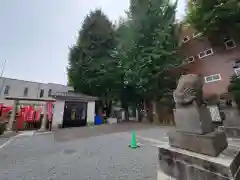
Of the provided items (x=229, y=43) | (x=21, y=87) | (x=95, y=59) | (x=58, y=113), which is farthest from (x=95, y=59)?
(x=21, y=87)

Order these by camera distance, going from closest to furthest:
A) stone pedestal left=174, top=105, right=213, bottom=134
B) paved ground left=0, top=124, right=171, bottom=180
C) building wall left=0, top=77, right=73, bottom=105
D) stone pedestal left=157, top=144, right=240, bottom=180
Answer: stone pedestal left=157, top=144, right=240, bottom=180, stone pedestal left=174, top=105, right=213, bottom=134, paved ground left=0, top=124, right=171, bottom=180, building wall left=0, top=77, right=73, bottom=105

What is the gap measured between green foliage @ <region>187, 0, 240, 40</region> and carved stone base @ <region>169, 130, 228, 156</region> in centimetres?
1085

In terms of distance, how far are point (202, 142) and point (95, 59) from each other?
41.3ft

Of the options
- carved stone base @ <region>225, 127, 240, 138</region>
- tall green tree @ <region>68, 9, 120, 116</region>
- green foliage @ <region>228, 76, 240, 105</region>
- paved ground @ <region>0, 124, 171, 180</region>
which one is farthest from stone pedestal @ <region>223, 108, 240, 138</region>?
tall green tree @ <region>68, 9, 120, 116</region>

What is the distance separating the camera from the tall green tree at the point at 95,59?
1287cm

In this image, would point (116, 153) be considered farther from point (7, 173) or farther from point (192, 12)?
point (192, 12)

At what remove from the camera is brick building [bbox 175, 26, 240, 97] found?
10204 mm

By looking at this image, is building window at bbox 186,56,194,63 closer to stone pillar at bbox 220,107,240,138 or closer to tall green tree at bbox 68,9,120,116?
stone pillar at bbox 220,107,240,138

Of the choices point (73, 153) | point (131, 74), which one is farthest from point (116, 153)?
point (131, 74)

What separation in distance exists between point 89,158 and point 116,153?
872 millimetres

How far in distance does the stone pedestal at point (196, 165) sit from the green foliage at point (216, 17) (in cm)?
1097

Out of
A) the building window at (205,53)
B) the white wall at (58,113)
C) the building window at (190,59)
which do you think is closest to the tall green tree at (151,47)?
the building window at (190,59)

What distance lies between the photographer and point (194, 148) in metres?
1.94

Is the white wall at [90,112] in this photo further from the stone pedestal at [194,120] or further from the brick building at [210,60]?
the stone pedestal at [194,120]
